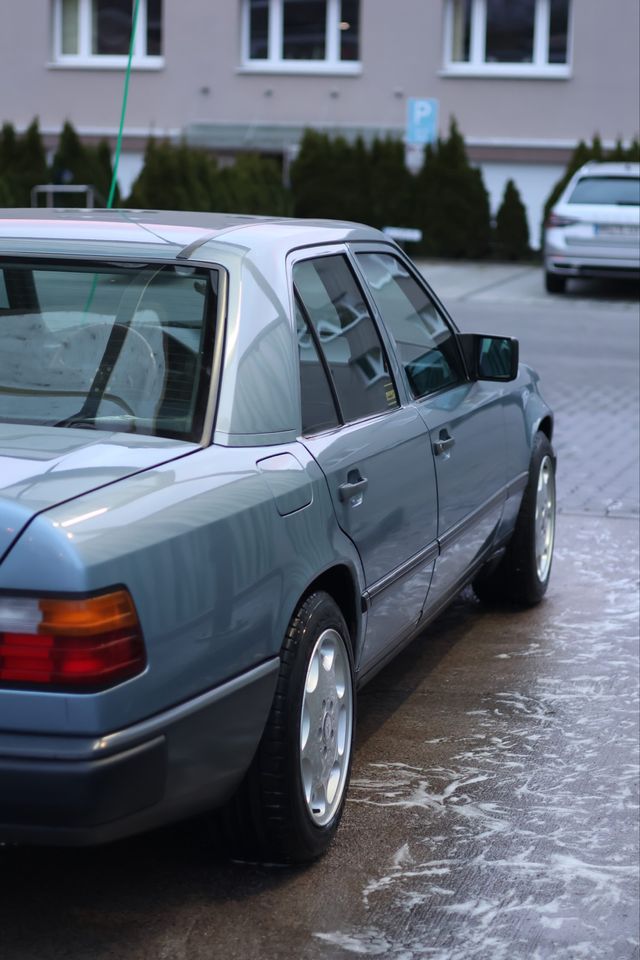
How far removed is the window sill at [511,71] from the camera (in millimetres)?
29750

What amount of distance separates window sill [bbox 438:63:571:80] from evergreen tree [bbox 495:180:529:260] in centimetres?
416

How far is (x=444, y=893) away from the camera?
144 inches

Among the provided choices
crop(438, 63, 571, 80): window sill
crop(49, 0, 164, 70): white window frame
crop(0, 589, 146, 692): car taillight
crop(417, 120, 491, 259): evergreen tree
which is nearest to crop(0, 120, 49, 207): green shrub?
crop(49, 0, 164, 70): white window frame

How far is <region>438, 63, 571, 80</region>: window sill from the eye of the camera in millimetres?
29750

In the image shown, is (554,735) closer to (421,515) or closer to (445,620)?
(421,515)

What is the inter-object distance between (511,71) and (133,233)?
89.3 feet

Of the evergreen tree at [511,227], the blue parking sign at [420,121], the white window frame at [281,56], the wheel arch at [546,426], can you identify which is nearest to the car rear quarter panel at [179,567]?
the wheel arch at [546,426]

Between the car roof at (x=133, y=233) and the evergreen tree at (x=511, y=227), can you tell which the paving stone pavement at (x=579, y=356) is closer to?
the evergreen tree at (x=511, y=227)

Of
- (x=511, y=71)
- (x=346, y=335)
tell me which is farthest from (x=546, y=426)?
(x=511, y=71)

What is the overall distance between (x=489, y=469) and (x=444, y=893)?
208 centimetres

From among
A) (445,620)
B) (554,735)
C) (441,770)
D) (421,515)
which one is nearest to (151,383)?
(421,515)

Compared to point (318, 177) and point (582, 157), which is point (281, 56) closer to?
point (318, 177)

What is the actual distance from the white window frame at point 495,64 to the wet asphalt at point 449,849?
24770mm

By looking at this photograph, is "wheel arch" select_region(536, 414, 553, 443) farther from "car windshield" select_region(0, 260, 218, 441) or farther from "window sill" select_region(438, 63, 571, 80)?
"window sill" select_region(438, 63, 571, 80)
